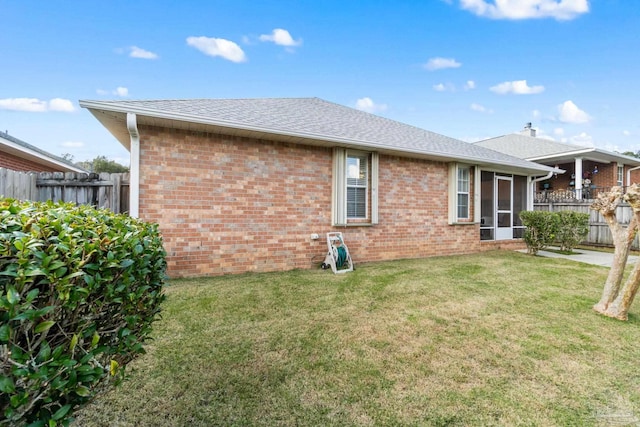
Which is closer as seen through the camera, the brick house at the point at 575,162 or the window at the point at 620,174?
the brick house at the point at 575,162

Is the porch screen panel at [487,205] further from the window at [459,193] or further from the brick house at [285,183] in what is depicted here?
the window at [459,193]

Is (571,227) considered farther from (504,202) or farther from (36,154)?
(36,154)

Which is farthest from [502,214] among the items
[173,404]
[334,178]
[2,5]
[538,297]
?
[2,5]

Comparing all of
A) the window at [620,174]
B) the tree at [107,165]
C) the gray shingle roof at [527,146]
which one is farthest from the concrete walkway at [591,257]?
the tree at [107,165]

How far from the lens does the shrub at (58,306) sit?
1005 mm

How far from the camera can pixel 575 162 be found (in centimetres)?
1430

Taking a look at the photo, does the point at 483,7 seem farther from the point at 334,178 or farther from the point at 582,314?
the point at 582,314

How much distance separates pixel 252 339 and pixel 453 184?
24.9 feet

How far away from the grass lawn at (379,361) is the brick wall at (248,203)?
1098 millimetres

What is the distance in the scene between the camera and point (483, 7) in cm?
1042

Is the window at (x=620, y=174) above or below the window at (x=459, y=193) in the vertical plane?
above

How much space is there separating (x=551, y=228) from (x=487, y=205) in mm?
1900

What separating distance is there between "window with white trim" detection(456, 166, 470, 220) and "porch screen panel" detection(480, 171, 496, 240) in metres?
1.13

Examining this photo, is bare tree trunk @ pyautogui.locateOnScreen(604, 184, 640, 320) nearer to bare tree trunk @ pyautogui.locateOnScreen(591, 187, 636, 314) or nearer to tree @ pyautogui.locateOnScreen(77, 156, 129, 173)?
bare tree trunk @ pyautogui.locateOnScreen(591, 187, 636, 314)
